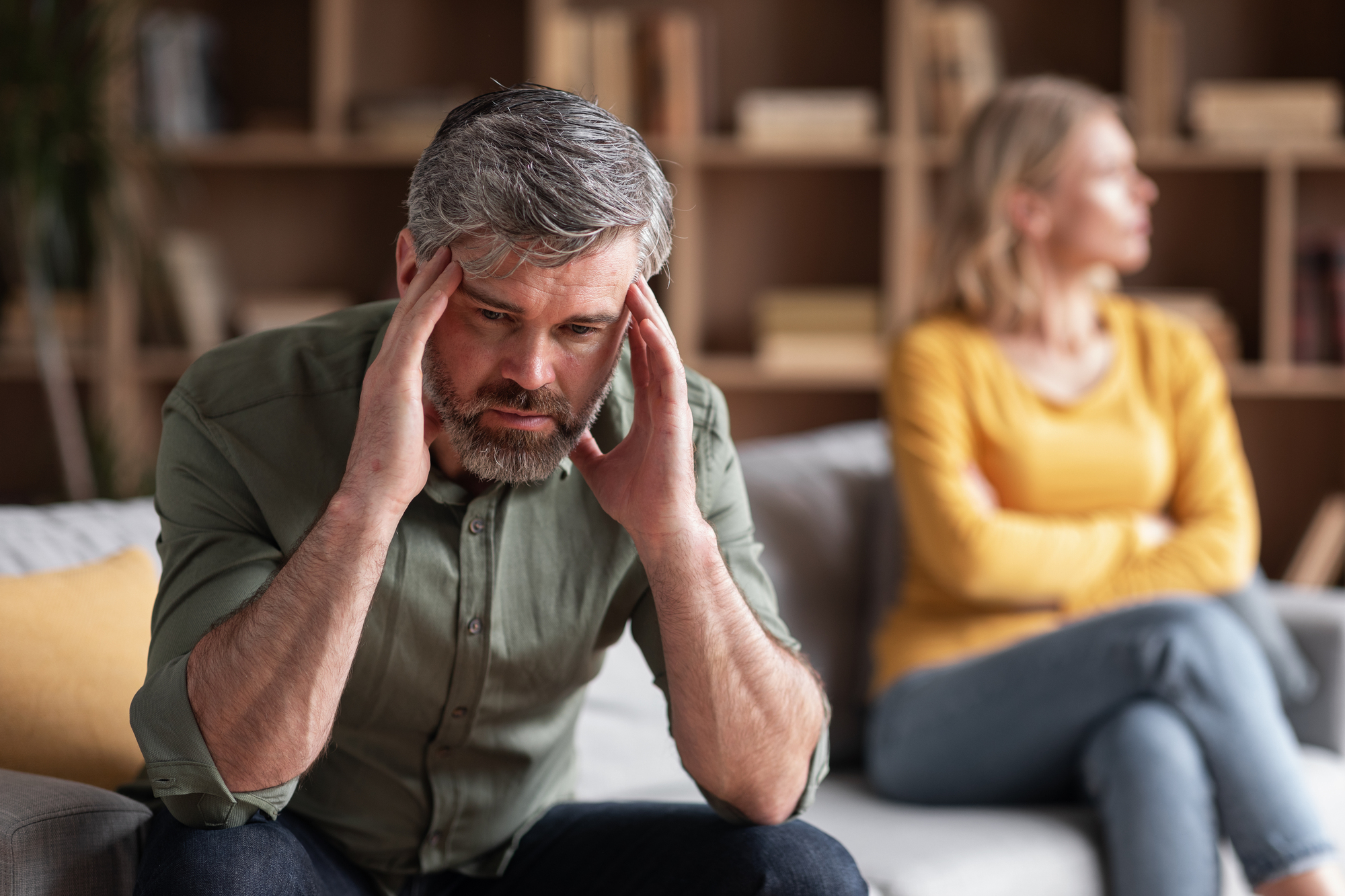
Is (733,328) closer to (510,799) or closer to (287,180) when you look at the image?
(287,180)

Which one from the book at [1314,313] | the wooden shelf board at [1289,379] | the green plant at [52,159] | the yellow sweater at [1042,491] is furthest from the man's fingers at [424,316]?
the book at [1314,313]

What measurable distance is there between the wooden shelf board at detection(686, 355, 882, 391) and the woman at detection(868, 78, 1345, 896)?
887 mm

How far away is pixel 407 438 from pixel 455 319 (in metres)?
0.11

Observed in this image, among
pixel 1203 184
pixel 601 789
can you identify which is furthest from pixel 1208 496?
pixel 1203 184

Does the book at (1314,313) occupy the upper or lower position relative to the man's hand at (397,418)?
lower

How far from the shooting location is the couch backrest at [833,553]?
185cm

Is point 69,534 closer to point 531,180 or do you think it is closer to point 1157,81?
point 531,180

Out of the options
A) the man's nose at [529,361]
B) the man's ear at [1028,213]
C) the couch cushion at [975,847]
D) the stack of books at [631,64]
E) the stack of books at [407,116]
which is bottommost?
the couch cushion at [975,847]

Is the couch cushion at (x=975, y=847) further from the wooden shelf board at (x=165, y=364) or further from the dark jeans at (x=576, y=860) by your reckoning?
the wooden shelf board at (x=165, y=364)

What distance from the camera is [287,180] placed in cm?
312

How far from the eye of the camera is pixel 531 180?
923mm

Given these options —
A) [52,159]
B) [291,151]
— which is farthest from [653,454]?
[291,151]

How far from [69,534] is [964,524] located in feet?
3.61

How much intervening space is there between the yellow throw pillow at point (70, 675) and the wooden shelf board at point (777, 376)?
1.78 m
